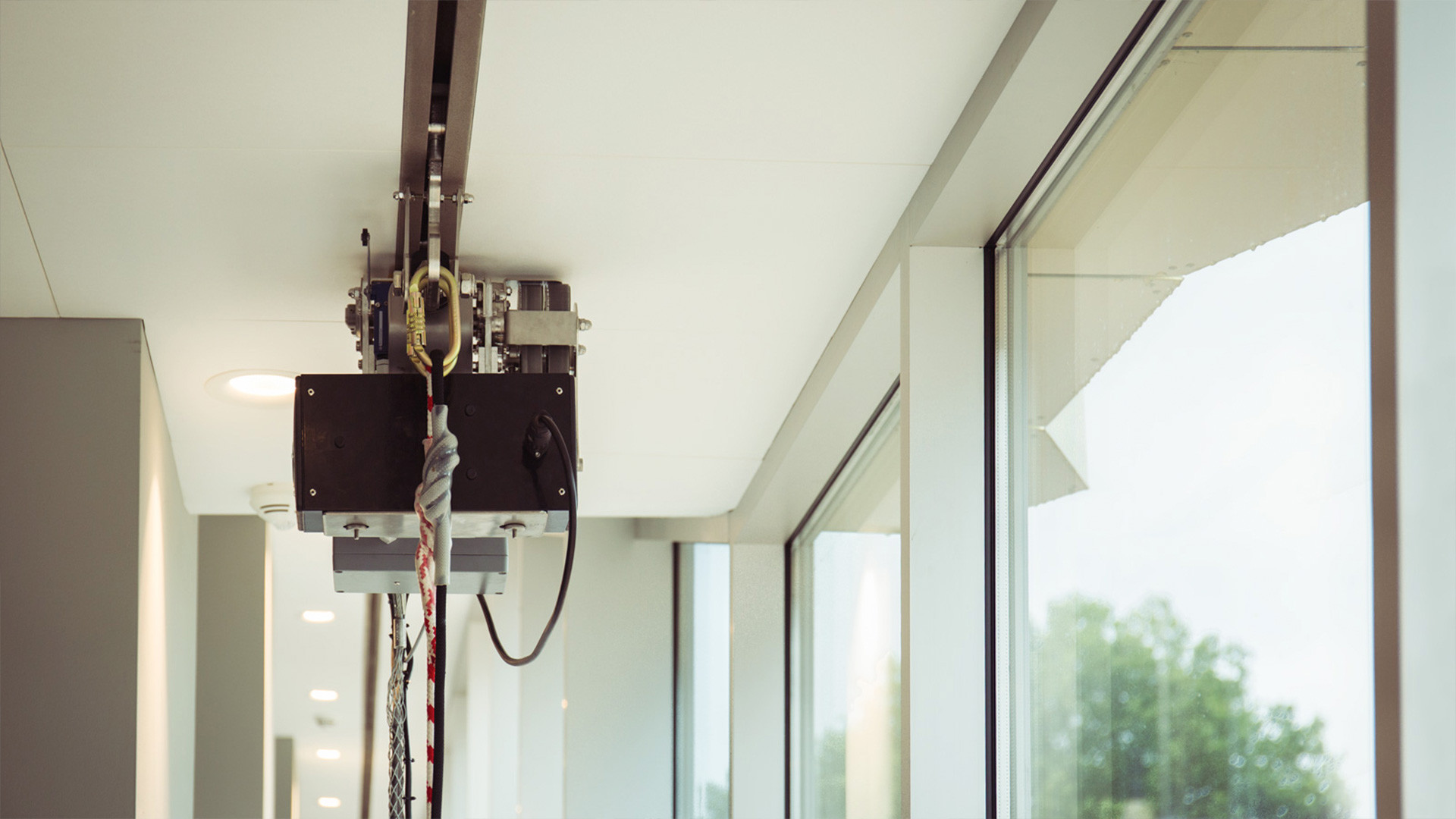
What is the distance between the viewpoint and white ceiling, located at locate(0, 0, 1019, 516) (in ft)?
5.16

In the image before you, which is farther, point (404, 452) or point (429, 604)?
point (404, 452)

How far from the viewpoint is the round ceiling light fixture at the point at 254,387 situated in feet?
9.30

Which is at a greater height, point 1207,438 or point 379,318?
point 379,318

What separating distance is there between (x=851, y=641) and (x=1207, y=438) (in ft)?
7.61

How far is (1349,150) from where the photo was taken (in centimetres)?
118

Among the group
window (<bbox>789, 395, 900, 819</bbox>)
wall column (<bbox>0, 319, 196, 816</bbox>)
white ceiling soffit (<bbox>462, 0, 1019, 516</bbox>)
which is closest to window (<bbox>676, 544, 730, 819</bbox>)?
window (<bbox>789, 395, 900, 819</bbox>)

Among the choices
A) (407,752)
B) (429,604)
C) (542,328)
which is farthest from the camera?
(542,328)

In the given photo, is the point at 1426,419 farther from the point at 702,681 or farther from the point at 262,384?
the point at 702,681

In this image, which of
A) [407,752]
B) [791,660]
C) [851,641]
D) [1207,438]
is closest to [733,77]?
[1207,438]

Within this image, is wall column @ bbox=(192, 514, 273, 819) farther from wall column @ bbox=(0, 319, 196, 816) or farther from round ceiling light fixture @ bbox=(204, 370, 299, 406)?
wall column @ bbox=(0, 319, 196, 816)

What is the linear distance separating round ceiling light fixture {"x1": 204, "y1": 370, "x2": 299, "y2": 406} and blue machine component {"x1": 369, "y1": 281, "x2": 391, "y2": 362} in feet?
2.40

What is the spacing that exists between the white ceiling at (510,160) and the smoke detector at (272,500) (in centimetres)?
94

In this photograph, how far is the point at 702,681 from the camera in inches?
193

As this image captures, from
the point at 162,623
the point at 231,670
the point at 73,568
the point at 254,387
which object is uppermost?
the point at 254,387
